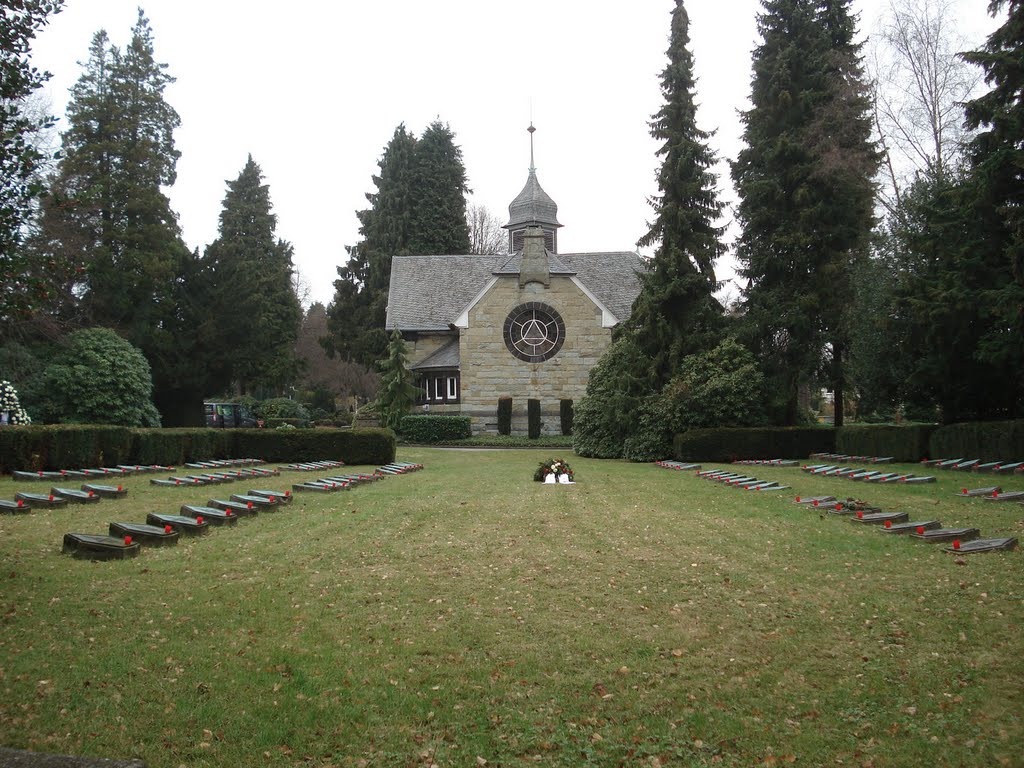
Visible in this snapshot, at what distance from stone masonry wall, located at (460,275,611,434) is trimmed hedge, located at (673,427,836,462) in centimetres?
1542

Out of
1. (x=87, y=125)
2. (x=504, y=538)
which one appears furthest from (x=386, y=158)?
(x=504, y=538)

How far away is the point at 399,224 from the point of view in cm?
5603

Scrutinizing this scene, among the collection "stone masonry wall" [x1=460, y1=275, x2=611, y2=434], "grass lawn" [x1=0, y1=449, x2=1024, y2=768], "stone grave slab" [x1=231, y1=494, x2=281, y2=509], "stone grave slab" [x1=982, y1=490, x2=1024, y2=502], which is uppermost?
"stone masonry wall" [x1=460, y1=275, x2=611, y2=434]

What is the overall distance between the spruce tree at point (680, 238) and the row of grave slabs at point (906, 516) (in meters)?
9.77

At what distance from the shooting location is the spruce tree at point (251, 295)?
147 feet

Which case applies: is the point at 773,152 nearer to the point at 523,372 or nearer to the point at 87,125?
the point at 523,372

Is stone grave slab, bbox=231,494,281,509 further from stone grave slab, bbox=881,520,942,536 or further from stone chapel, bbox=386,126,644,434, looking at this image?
stone chapel, bbox=386,126,644,434

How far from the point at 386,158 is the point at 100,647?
55094mm

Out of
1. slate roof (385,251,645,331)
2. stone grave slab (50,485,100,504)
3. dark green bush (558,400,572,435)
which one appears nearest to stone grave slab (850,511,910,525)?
stone grave slab (50,485,100,504)

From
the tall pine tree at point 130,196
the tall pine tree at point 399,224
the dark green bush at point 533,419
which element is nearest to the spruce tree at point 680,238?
the dark green bush at point 533,419

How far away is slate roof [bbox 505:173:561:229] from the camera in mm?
46844

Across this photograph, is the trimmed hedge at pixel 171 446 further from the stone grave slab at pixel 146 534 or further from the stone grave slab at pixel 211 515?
the stone grave slab at pixel 146 534

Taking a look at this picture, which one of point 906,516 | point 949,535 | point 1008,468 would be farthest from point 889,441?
point 949,535

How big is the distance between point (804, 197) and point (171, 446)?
22.6 m
